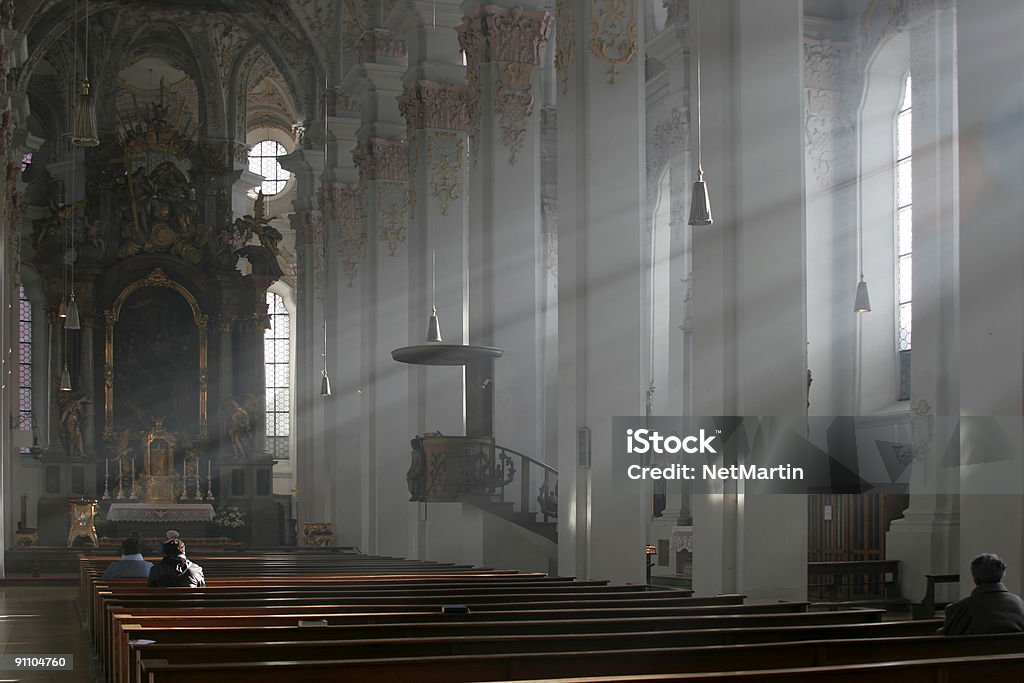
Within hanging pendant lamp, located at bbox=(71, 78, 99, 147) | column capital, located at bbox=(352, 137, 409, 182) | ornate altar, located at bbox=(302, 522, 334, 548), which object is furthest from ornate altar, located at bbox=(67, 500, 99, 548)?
hanging pendant lamp, located at bbox=(71, 78, 99, 147)

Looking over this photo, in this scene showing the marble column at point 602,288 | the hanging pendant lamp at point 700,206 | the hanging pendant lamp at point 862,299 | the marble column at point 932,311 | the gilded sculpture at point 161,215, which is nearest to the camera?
the hanging pendant lamp at point 700,206

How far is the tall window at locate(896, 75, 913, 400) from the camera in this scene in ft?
62.1

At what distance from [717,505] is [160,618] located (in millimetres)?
4872

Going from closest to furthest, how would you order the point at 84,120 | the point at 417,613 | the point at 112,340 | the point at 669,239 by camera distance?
the point at 417,613 → the point at 84,120 → the point at 669,239 → the point at 112,340

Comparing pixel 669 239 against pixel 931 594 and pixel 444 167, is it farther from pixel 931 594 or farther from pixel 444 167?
pixel 931 594

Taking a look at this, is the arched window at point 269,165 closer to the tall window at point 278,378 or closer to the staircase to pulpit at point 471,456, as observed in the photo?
the tall window at point 278,378

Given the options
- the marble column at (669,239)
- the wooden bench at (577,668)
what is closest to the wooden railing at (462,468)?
the marble column at (669,239)

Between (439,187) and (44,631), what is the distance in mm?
9549

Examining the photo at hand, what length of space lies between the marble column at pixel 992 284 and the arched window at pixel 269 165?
3501cm

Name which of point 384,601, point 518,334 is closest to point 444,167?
point 518,334

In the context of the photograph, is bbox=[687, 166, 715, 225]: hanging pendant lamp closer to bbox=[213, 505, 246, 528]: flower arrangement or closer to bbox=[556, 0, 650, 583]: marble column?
bbox=[556, 0, 650, 583]: marble column

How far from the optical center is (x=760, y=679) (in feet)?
15.4

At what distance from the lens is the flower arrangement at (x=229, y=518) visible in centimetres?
3098

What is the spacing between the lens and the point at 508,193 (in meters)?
17.6
